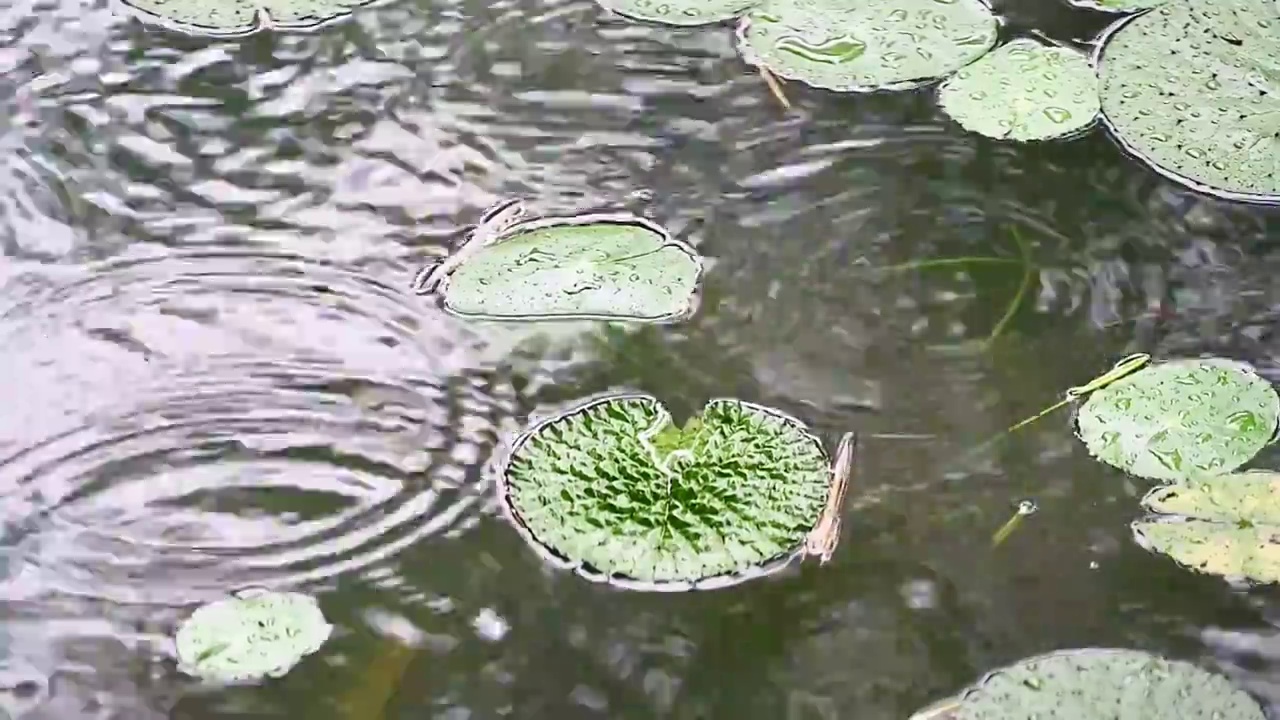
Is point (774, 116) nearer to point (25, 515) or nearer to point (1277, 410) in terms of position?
point (1277, 410)

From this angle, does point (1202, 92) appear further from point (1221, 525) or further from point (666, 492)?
point (666, 492)

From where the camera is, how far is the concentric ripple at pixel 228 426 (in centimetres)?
101

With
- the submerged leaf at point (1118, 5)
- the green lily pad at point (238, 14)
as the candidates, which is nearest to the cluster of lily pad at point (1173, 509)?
the submerged leaf at point (1118, 5)

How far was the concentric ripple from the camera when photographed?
1010mm

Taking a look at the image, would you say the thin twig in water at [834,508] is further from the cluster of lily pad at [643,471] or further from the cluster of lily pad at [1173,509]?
the cluster of lily pad at [1173,509]

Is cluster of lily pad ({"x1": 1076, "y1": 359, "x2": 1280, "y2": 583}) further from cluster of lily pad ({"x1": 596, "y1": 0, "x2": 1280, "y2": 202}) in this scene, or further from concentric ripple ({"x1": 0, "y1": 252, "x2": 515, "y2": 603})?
concentric ripple ({"x1": 0, "y1": 252, "x2": 515, "y2": 603})

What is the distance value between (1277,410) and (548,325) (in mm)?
628

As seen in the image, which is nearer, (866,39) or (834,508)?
(834,508)

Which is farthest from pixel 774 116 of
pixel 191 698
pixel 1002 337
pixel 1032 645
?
pixel 191 698

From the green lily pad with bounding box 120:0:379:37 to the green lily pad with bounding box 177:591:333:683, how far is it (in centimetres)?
73

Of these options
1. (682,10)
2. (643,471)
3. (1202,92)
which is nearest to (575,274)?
(643,471)

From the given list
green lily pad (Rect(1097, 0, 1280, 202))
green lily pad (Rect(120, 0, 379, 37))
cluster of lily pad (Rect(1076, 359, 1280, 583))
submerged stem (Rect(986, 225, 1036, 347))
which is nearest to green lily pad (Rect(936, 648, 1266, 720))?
cluster of lily pad (Rect(1076, 359, 1280, 583))

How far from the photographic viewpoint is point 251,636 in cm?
96

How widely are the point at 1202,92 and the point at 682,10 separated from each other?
567 millimetres
